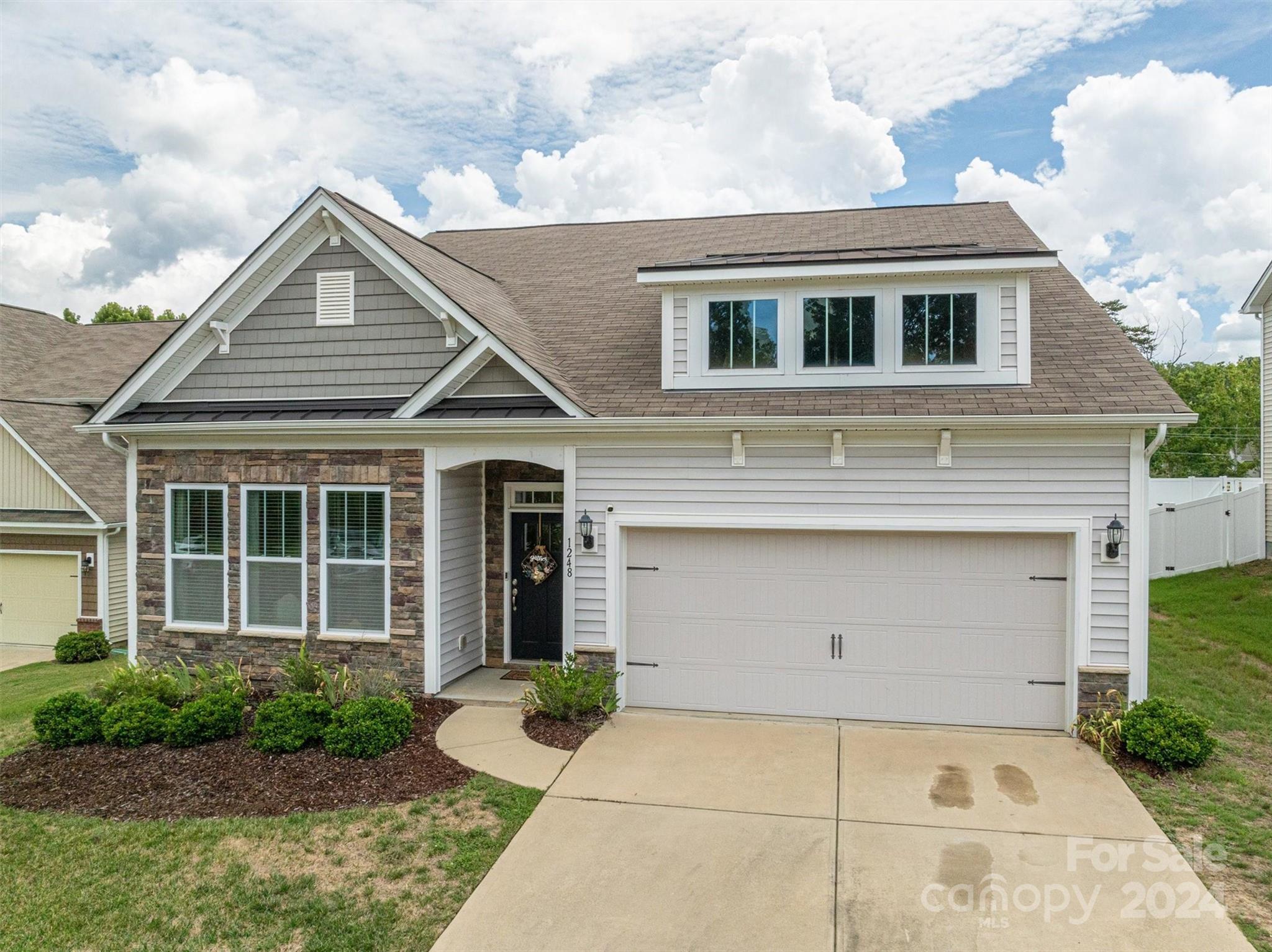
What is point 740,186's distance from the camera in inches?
960

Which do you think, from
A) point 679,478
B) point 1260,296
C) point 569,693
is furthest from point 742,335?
point 1260,296

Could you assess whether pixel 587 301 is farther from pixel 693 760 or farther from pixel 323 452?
pixel 693 760

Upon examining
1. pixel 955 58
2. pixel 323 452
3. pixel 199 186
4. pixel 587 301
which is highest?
pixel 199 186

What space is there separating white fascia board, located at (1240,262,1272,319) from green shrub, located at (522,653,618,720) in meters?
16.3

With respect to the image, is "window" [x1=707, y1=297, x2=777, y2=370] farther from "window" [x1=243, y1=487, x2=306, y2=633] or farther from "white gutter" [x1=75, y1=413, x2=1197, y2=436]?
"window" [x1=243, y1=487, x2=306, y2=633]

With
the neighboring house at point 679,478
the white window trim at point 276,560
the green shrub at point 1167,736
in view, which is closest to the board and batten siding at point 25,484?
the neighboring house at point 679,478

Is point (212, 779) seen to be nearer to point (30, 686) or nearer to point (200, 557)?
point (200, 557)

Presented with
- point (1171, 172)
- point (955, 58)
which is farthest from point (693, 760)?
point (1171, 172)

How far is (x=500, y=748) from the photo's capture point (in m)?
7.82

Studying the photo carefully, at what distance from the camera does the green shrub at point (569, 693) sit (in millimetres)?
8461

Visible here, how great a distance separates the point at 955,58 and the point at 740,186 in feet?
43.0

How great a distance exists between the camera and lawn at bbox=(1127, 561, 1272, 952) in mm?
5496

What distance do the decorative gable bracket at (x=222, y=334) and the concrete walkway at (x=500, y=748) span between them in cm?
571

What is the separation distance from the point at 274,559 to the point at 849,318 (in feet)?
25.3
